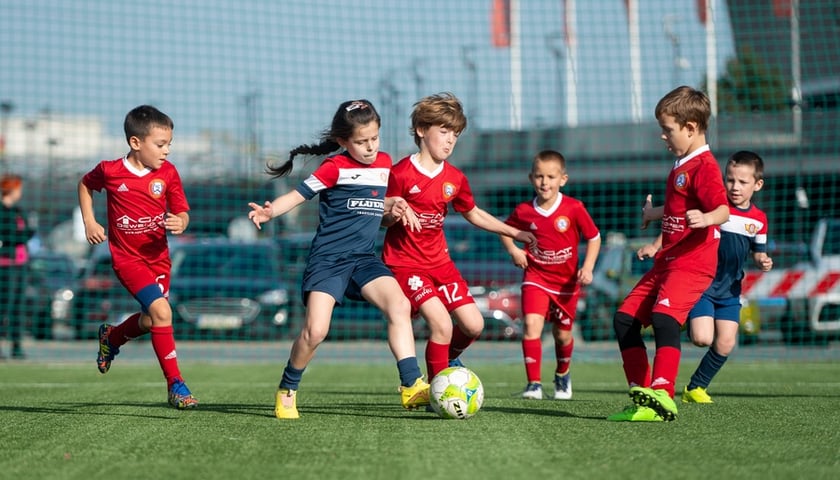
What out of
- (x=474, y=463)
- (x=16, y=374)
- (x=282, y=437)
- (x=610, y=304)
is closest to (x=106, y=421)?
(x=282, y=437)

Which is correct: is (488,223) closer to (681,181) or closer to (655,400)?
(681,181)

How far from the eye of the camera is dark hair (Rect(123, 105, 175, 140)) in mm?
7059

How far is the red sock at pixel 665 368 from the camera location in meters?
6.10

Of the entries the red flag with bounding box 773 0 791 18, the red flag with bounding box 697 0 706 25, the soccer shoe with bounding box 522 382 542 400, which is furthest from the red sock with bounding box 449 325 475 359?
the red flag with bounding box 773 0 791 18

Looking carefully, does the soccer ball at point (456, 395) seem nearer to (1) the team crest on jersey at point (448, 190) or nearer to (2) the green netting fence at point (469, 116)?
(1) the team crest on jersey at point (448, 190)

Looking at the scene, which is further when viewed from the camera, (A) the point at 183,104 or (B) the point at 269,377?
(A) the point at 183,104

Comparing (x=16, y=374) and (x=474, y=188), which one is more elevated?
(x=474, y=188)

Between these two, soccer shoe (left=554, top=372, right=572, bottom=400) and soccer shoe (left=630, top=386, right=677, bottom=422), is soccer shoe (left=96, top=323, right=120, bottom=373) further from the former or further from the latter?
soccer shoe (left=630, top=386, right=677, bottom=422)

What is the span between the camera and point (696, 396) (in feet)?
24.7

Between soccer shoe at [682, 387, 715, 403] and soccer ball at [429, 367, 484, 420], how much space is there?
199 centimetres

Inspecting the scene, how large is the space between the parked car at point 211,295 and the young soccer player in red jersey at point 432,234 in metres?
8.64

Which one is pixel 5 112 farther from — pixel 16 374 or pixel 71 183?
pixel 16 374

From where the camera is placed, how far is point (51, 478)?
421 centimetres

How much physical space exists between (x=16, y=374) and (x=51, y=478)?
742 cm
